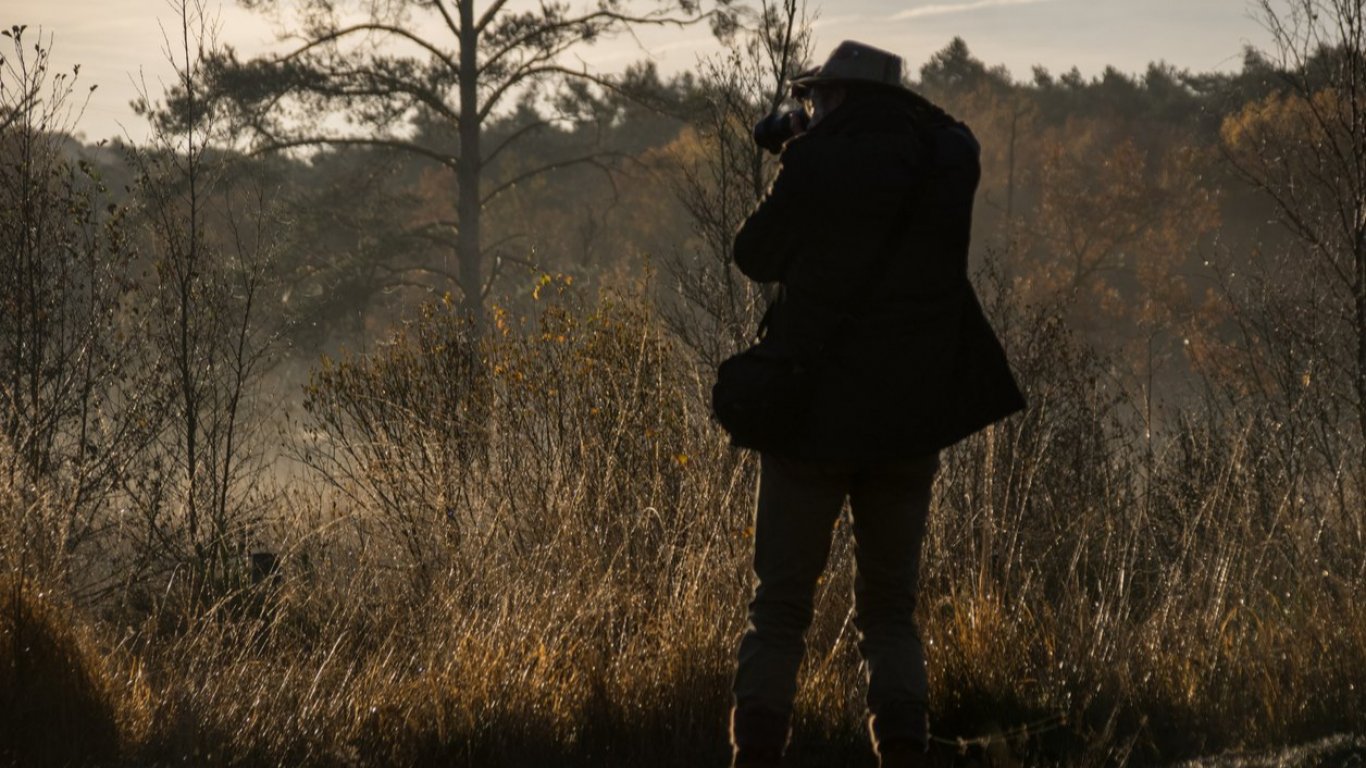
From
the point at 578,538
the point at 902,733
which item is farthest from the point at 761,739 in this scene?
the point at 578,538

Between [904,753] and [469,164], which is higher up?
[469,164]

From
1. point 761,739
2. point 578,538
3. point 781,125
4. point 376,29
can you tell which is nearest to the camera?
point 761,739

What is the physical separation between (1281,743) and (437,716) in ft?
7.57

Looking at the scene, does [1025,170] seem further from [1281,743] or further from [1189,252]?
[1281,743]

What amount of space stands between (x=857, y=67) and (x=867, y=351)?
61 centimetres

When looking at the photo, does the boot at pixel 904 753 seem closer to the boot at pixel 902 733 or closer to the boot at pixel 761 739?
the boot at pixel 902 733

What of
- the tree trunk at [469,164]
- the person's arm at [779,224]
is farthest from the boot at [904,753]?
the tree trunk at [469,164]

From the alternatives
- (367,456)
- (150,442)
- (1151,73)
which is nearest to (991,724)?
(367,456)

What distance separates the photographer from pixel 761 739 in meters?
3.31

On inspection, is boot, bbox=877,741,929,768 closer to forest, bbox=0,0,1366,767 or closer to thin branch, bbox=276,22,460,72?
forest, bbox=0,0,1366,767

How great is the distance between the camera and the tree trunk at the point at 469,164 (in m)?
21.2

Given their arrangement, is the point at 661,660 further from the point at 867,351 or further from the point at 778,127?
the point at 778,127

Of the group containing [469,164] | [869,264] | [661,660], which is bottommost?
[661,660]

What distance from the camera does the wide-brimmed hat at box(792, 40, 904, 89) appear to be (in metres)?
3.23
